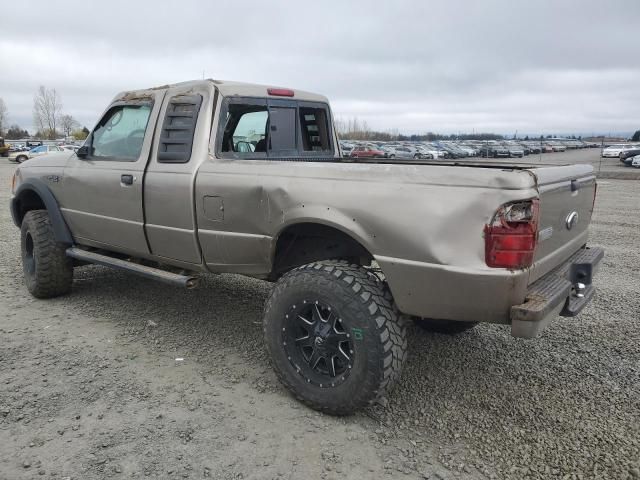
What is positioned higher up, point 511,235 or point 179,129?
point 179,129

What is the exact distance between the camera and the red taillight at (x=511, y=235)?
2.54 meters

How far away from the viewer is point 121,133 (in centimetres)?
451

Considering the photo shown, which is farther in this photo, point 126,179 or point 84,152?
point 84,152

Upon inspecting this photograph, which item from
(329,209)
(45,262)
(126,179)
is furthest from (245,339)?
(45,262)

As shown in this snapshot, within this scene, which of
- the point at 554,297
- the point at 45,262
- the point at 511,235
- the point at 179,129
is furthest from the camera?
the point at 45,262

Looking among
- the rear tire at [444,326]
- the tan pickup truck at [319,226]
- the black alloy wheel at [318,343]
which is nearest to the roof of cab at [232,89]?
the tan pickup truck at [319,226]

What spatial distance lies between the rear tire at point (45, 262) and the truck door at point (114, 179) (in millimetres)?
312

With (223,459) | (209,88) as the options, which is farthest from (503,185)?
(209,88)

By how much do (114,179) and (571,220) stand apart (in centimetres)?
345

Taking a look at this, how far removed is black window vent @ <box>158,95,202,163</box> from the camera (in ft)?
12.5

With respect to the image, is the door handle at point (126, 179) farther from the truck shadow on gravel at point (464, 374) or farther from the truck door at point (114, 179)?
the truck shadow on gravel at point (464, 374)

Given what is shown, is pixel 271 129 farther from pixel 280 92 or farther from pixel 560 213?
pixel 560 213

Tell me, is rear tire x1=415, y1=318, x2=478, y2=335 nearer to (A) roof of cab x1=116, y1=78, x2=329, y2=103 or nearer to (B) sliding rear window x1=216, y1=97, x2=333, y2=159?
(B) sliding rear window x1=216, y1=97, x2=333, y2=159

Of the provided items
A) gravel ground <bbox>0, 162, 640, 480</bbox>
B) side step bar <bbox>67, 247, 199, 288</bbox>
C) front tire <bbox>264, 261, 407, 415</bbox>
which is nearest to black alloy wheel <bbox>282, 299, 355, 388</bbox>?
front tire <bbox>264, 261, 407, 415</bbox>
